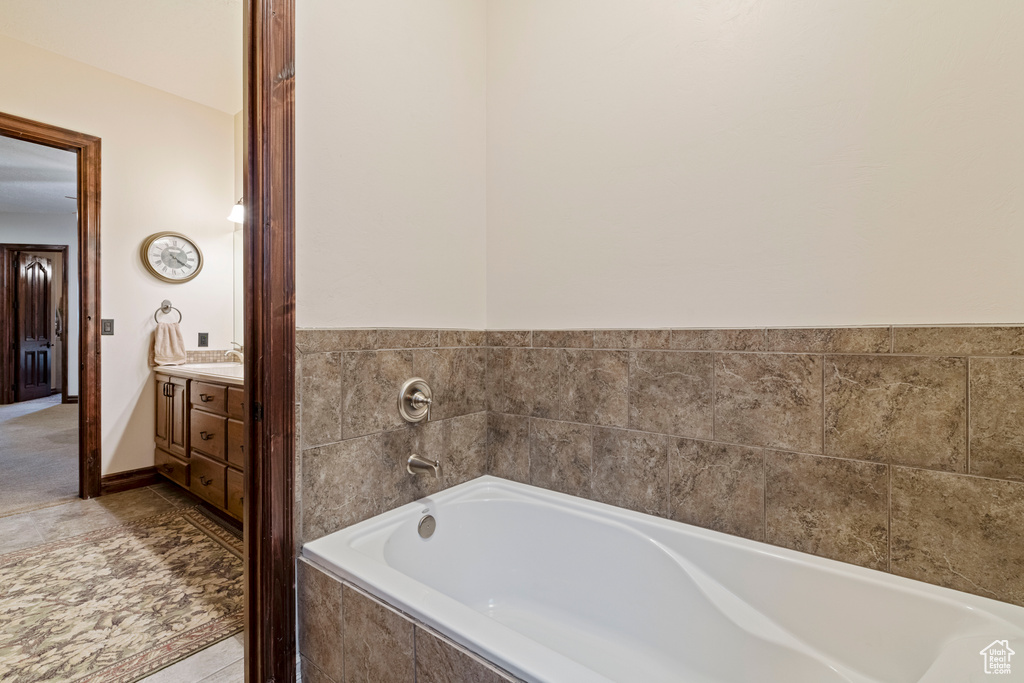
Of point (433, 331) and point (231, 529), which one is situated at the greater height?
point (433, 331)

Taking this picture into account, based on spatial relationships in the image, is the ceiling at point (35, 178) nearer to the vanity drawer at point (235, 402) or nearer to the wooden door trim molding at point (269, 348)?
the vanity drawer at point (235, 402)

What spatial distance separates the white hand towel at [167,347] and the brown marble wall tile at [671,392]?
3098mm

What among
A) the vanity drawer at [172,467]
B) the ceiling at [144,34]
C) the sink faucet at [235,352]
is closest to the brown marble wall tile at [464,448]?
the vanity drawer at [172,467]

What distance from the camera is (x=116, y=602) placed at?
1646 millimetres

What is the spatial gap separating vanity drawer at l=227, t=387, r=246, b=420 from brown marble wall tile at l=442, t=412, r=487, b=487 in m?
1.14

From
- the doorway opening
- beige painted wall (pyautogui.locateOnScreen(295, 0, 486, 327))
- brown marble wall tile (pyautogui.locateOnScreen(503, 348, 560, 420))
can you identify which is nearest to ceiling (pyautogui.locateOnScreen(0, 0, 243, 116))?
beige painted wall (pyautogui.locateOnScreen(295, 0, 486, 327))

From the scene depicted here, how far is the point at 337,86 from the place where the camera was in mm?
1320

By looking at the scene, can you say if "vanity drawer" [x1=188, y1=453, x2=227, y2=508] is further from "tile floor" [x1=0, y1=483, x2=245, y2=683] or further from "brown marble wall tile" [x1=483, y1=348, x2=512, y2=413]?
"brown marble wall tile" [x1=483, y1=348, x2=512, y2=413]

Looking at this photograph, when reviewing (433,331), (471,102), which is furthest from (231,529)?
(471,102)

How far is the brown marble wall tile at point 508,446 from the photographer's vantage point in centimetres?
170

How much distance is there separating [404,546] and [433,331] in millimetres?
712

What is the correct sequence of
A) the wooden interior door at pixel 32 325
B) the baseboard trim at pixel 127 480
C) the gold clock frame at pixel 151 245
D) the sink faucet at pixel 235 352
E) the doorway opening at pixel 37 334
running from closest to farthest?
the baseboard trim at pixel 127 480 → the gold clock frame at pixel 151 245 → the sink faucet at pixel 235 352 → the doorway opening at pixel 37 334 → the wooden interior door at pixel 32 325

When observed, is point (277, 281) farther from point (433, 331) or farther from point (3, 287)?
point (3, 287)

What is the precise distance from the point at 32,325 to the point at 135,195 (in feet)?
17.6
